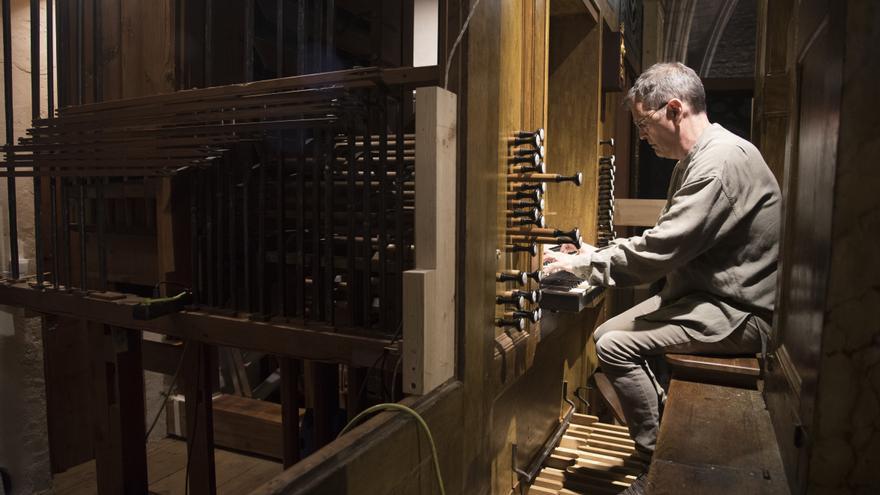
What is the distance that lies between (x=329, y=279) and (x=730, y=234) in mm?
1593

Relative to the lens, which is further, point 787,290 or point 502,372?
point 502,372

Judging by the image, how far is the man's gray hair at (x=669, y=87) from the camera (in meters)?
2.73

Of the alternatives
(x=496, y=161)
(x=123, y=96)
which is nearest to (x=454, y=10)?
(x=496, y=161)

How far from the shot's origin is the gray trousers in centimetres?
247

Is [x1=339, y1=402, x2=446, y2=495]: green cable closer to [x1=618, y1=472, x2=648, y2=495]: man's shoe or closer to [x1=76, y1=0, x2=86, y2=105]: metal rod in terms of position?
[x1=618, y1=472, x2=648, y2=495]: man's shoe

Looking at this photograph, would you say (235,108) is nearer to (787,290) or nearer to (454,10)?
(454,10)

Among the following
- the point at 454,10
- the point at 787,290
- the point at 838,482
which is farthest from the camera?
the point at 454,10

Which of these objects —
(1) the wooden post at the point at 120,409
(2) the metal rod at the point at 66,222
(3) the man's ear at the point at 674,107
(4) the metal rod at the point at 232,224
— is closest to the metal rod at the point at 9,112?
(2) the metal rod at the point at 66,222

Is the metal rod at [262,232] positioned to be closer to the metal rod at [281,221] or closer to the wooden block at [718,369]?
the metal rod at [281,221]

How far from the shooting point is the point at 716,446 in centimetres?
179

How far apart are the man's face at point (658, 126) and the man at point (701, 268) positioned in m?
0.18

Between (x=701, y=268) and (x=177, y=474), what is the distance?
3556 mm

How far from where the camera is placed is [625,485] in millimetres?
2717

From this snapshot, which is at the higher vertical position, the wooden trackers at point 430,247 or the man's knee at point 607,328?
the wooden trackers at point 430,247
